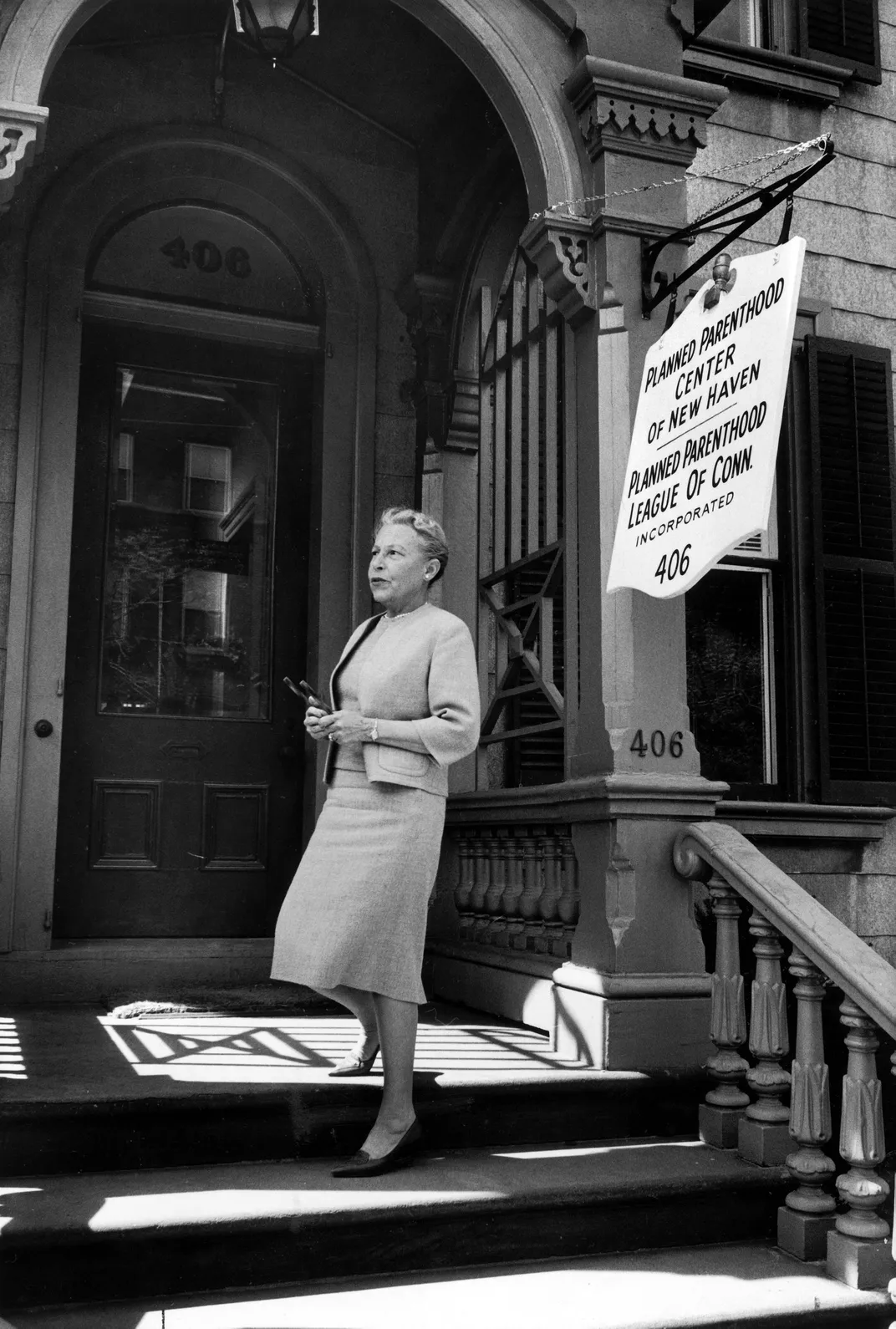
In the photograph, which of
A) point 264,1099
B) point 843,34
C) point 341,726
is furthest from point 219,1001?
point 843,34

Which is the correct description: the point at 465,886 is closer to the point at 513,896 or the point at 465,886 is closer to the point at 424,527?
the point at 513,896

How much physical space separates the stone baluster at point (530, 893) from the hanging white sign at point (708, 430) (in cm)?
120

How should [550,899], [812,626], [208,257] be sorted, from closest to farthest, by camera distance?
[550,899] → [812,626] → [208,257]

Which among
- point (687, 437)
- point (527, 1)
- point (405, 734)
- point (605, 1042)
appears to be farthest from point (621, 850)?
point (527, 1)

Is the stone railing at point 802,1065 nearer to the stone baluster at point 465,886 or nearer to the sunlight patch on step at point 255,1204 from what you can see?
the sunlight patch on step at point 255,1204

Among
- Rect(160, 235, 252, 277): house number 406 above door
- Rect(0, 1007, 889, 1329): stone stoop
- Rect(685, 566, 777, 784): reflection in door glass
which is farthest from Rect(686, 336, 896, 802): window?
Rect(160, 235, 252, 277): house number 406 above door

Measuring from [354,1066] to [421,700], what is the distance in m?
1.11

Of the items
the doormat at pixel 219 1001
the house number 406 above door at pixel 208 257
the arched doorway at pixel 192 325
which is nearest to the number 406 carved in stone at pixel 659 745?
the doormat at pixel 219 1001

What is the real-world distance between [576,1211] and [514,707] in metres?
2.47

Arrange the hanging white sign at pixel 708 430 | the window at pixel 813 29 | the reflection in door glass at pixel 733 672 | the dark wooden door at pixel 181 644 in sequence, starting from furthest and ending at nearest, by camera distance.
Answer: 1. the window at pixel 813 29
2. the reflection in door glass at pixel 733 672
3. the dark wooden door at pixel 181 644
4. the hanging white sign at pixel 708 430

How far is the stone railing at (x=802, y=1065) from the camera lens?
320cm

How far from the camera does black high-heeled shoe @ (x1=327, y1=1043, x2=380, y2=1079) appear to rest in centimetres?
365

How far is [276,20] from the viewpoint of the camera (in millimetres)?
4805

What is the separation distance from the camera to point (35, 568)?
5281 millimetres
